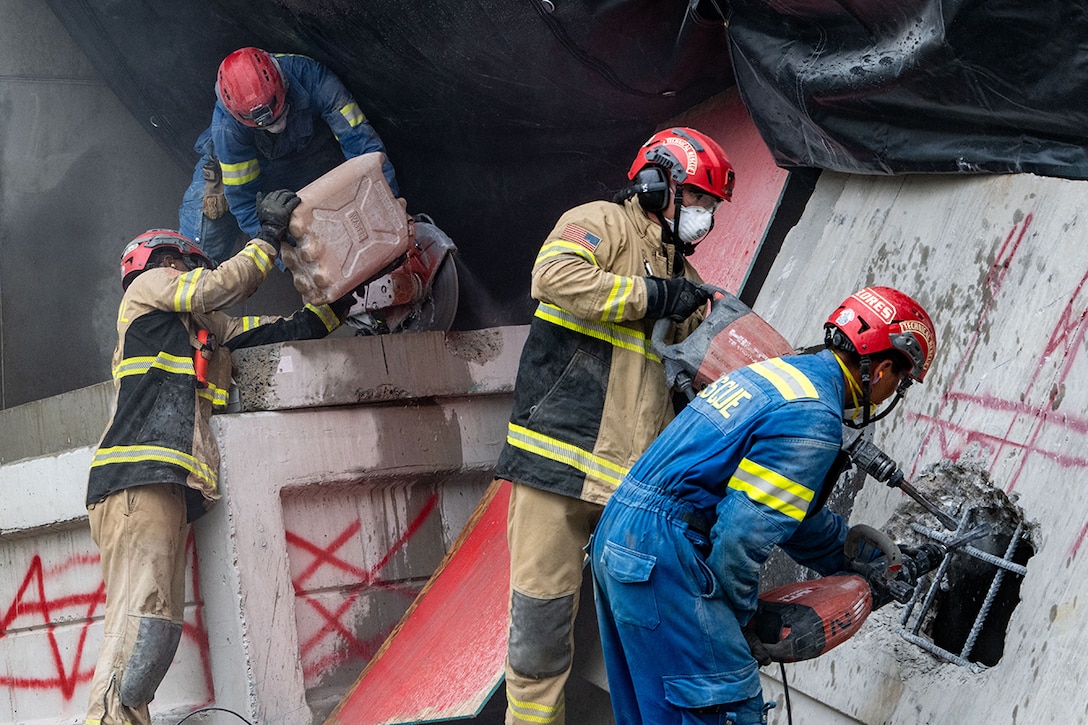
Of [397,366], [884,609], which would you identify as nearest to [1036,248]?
[884,609]

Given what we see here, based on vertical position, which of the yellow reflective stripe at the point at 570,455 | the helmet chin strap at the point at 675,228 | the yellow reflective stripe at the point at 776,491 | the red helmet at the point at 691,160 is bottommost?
the yellow reflective stripe at the point at 570,455

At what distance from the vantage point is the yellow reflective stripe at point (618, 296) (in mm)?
3109

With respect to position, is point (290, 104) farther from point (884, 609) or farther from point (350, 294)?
point (884, 609)

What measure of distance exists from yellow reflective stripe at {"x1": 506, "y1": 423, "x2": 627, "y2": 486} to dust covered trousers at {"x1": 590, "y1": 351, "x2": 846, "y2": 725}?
1.71 ft

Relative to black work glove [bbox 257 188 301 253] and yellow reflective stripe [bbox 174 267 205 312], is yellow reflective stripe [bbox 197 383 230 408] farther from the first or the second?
black work glove [bbox 257 188 301 253]

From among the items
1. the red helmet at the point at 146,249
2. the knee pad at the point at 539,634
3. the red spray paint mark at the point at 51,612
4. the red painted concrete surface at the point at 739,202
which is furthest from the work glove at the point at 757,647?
the red spray paint mark at the point at 51,612

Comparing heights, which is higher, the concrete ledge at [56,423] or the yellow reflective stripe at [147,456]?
the yellow reflective stripe at [147,456]

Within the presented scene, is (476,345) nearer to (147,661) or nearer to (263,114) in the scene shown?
(263,114)

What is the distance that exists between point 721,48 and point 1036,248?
1.62 m

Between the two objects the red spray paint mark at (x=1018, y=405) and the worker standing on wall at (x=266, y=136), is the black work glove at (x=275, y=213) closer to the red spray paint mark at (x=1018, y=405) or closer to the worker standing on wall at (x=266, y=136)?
the worker standing on wall at (x=266, y=136)

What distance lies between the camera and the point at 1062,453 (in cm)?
264

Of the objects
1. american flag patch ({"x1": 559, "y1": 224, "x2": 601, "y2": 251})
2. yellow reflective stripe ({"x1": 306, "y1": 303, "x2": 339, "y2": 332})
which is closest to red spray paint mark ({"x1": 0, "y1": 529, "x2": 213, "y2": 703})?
yellow reflective stripe ({"x1": 306, "y1": 303, "x2": 339, "y2": 332})

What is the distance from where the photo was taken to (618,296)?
3.11 m

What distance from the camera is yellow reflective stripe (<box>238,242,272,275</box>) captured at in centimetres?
430
